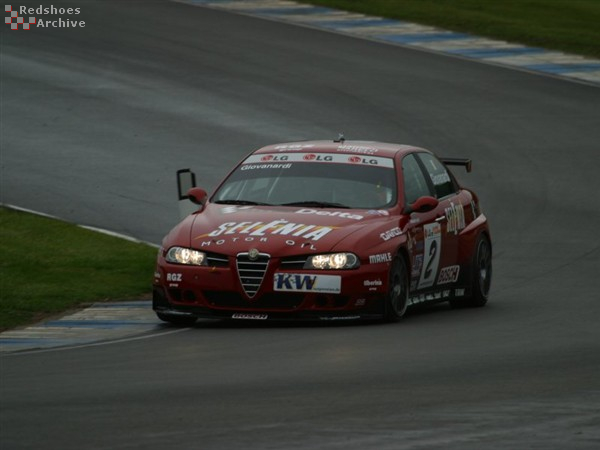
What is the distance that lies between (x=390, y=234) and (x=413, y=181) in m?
1.24

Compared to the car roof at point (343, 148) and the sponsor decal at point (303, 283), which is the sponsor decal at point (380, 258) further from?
the car roof at point (343, 148)

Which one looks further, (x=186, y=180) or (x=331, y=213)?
(x=186, y=180)

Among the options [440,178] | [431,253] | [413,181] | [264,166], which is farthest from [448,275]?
[264,166]

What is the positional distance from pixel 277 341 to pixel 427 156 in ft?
12.0

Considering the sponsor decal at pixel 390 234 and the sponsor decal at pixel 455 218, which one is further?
the sponsor decal at pixel 455 218

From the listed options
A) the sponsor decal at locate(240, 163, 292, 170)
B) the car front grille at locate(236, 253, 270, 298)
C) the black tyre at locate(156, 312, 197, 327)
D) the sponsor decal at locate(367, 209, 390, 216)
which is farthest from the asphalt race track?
the sponsor decal at locate(240, 163, 292, 170)

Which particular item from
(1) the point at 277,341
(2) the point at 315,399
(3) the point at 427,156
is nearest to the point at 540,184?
(3) the point at 427,156

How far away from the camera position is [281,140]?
22.8 m

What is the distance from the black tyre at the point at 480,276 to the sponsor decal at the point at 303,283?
237 centimetres

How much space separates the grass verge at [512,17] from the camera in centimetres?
3219

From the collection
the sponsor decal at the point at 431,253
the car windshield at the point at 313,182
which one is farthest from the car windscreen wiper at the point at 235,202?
the sponsor decal at the point at 431,253

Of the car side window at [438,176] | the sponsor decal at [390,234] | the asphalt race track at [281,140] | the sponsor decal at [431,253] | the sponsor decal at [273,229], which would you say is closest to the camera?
the asphalt race track at [281,140]

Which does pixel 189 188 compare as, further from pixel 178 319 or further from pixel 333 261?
pixel 333 261

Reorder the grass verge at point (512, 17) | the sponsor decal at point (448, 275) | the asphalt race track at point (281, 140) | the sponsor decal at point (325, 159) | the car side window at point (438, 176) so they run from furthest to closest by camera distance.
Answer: the grass verge at point (512, 17) → the car side window at point (438, 176) → the sponsor decal at point (448, 275) → the sponsor decal at point (325, 159) → the asphalt race track at point (281, 140)
